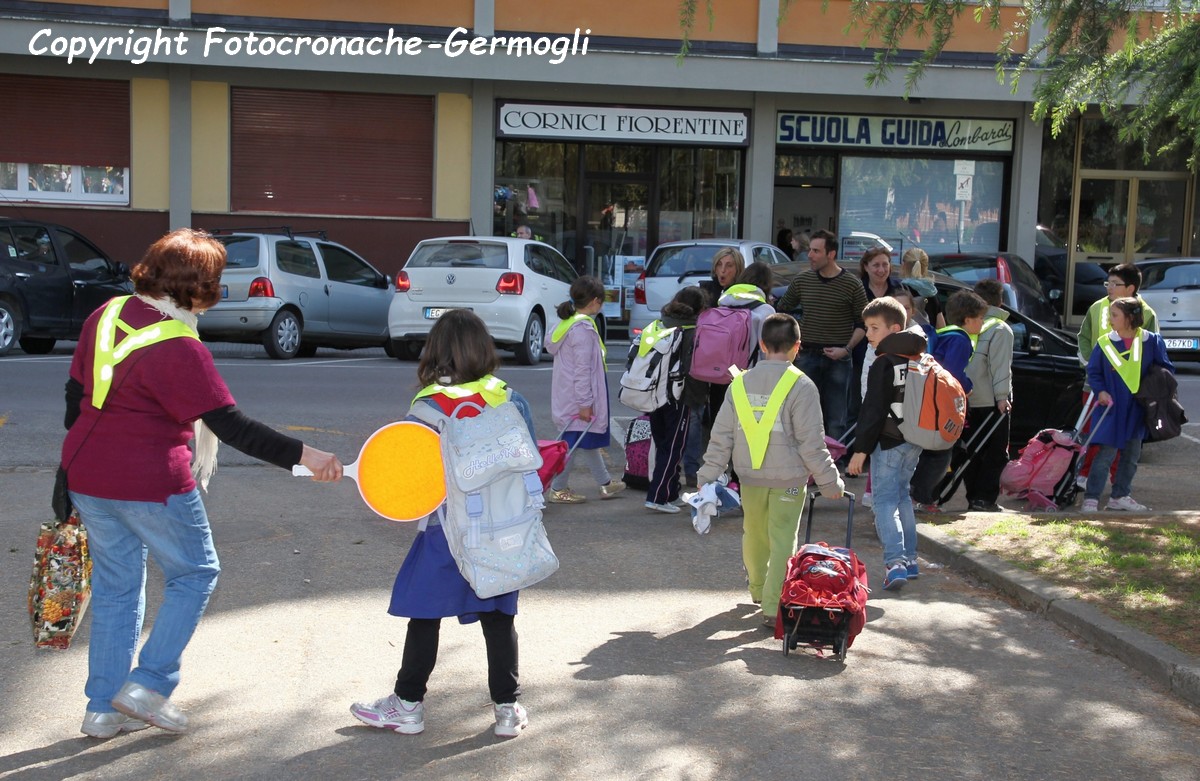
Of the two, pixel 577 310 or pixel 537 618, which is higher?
pixel 577 310

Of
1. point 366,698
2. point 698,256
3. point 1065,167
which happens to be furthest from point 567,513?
point 1065,167

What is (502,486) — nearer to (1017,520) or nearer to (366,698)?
(366,698)

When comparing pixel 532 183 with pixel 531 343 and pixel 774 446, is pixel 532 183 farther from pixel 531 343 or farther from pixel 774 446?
pixel 774 446

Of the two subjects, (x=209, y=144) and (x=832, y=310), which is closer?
(x=832, y=310)

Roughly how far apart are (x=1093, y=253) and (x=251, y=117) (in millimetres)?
15742

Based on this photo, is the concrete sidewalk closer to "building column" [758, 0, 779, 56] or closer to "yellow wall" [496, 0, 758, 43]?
"yellow wall" [496, 0, 758, 43]

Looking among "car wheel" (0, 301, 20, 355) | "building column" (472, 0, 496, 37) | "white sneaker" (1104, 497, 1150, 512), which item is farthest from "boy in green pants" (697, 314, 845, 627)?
"building column" (472, 0, 496, 37)

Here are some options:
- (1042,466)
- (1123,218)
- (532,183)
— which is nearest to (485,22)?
(532,183)

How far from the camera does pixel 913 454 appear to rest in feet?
23.0

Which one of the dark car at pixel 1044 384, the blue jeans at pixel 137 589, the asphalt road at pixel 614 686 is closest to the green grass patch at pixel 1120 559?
the asphalt road at pixel 614 686

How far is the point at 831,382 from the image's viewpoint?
32.3 feet

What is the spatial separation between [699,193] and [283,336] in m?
9.59

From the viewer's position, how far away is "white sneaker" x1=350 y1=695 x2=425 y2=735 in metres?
4.74

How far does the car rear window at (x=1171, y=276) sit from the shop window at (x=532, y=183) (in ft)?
31.7
